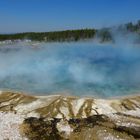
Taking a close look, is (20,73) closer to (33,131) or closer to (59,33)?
(33,131)

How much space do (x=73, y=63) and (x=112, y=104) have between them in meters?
25.0

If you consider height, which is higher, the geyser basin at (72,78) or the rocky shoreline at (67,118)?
the rocky shoreline at (67,118)

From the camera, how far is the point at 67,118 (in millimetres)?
28891

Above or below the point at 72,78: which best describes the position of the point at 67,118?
above

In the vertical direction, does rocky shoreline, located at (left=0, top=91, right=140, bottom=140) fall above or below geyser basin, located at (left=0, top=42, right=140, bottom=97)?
above

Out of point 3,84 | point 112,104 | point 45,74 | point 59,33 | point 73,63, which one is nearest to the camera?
point 112,104

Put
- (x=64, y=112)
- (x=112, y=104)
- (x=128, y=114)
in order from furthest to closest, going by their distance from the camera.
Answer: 1. (x=112, y=104)
2. (x=64, y=112)
3. (x=128, y=114)

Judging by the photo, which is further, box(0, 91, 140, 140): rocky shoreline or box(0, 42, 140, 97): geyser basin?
box(0, 42, 140, 97): geyser basin

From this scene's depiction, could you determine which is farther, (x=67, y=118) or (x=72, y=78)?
(x=72, y=78)

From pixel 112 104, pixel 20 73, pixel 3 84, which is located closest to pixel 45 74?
pixel 20 73

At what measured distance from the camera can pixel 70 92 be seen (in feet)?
122

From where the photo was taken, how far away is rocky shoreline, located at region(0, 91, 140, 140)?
79.2ft

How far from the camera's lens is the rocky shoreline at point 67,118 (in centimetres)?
2412

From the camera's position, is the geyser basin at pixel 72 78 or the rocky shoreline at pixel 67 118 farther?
the geyser basin at pixel 72 78
